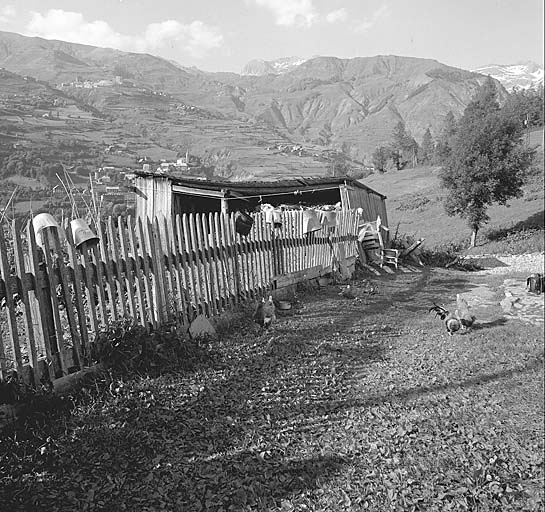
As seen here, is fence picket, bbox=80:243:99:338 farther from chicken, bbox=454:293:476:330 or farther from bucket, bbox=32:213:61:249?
chicken, bbox=454:293:476:330

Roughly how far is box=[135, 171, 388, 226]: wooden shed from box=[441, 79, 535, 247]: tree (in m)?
10.4

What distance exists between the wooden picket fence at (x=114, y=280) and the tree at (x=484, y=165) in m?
20.4

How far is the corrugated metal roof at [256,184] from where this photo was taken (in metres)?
14.3

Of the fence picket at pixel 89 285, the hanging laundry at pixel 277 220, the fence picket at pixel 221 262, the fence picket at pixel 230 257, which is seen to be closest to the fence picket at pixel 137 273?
the fence picket at pixel 89 285

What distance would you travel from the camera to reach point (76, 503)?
288 cm

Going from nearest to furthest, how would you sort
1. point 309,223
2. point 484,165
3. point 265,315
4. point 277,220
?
point 265,315 < point 277,220 < point 309,223 < point 484,165

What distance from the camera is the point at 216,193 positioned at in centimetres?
1411

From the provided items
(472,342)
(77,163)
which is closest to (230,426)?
(472,342)

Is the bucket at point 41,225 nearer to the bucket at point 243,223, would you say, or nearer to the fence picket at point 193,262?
the fence picket at point 193,262

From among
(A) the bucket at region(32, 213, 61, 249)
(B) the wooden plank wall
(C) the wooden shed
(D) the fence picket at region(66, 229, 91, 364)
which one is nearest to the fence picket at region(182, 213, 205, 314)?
(D) the fence picket at region(66, 229, 91, 364)

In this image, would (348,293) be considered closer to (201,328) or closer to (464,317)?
(464,317)

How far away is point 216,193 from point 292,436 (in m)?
10.9

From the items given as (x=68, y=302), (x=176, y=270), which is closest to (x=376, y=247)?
(x=176, y=270)

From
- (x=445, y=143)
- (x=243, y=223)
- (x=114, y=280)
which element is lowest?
(x=114, y=280)
